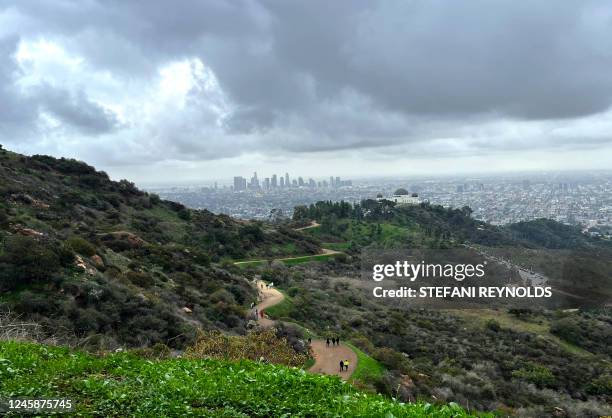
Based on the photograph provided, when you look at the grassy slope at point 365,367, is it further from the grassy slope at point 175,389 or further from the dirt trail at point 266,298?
the grassy slope at point 175,389

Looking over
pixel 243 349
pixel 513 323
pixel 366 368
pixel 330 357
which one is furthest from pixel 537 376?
pixel 243 349

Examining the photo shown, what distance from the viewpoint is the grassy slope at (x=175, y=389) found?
5617 mm

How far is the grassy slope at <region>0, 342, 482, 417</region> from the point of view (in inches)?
221

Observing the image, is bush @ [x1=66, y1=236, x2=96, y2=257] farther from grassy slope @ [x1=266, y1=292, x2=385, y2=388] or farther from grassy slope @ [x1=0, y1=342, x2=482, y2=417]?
grassy slope @ [x1=0, y1=342, x2=482, y2=417]

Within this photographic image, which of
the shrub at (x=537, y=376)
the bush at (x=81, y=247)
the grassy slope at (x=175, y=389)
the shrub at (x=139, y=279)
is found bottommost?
the shrub at (x=537, y=376)

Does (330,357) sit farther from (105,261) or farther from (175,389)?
(175,389)

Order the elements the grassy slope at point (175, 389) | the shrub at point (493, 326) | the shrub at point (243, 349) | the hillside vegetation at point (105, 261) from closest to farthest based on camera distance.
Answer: the grassy slope at point (175, 389), the shrub at point (243, 349), the hillside vegetation at point (105, 261), the shrub at point (493, 326)

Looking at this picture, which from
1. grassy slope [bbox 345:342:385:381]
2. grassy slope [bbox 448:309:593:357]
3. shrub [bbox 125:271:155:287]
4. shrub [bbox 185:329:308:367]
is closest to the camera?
shrub [bbox 185:329:308:367]

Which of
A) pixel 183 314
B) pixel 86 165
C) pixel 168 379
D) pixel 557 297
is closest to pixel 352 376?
pixel 183 314

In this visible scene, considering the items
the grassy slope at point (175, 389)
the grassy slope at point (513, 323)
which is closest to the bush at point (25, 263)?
the grassy slope at point (175, 389)

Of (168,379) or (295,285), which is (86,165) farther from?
(168,379)

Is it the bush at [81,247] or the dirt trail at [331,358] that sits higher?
the bush at [81,247]

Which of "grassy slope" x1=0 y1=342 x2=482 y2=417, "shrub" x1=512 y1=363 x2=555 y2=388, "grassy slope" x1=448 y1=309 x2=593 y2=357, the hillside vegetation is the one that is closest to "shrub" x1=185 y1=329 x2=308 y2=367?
the hillside vegetation

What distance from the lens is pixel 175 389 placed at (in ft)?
20.1
